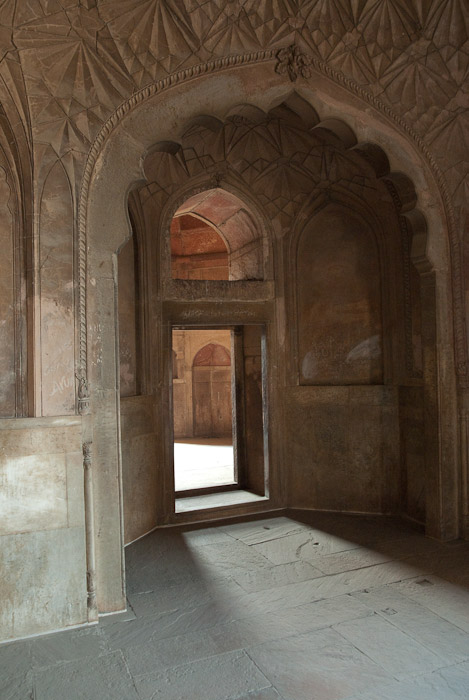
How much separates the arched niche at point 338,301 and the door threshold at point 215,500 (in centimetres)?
164

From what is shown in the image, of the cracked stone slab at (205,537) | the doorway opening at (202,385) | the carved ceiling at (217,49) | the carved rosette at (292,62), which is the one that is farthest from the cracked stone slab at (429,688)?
the doorway opening at (202,385)

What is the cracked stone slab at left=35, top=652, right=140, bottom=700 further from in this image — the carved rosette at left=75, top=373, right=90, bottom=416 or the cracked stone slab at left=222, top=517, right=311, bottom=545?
the cracked stone slab at left=222, top=517, right=311, bottom=545

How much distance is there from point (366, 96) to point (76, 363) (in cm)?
360

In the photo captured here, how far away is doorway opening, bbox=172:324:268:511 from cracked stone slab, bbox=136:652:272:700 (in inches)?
125

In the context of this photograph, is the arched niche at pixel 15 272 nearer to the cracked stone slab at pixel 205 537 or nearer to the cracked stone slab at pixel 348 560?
the cracked stone slab at pixel 205 537

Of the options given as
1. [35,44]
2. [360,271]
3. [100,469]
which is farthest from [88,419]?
[360,271]

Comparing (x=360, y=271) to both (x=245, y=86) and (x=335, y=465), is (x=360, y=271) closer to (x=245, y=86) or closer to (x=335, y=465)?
(x=335, y=465)

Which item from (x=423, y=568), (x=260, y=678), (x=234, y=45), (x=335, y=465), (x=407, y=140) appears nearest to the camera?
(x=260, y=678)

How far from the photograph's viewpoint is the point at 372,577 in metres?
4.65

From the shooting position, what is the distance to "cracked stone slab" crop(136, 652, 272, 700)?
10.2 ft

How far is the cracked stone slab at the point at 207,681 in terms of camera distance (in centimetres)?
309

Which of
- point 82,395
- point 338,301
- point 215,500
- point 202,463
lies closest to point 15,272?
point 82,395

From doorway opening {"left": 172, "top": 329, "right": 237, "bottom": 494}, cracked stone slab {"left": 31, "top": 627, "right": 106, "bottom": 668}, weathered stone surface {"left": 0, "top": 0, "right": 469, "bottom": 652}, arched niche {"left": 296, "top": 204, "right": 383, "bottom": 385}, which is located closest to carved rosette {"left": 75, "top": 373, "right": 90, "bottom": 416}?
weathered stone surface {"left": 0, "top": 0, "right": 469, "bottom": 652}

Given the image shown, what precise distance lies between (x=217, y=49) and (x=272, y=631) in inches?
180
